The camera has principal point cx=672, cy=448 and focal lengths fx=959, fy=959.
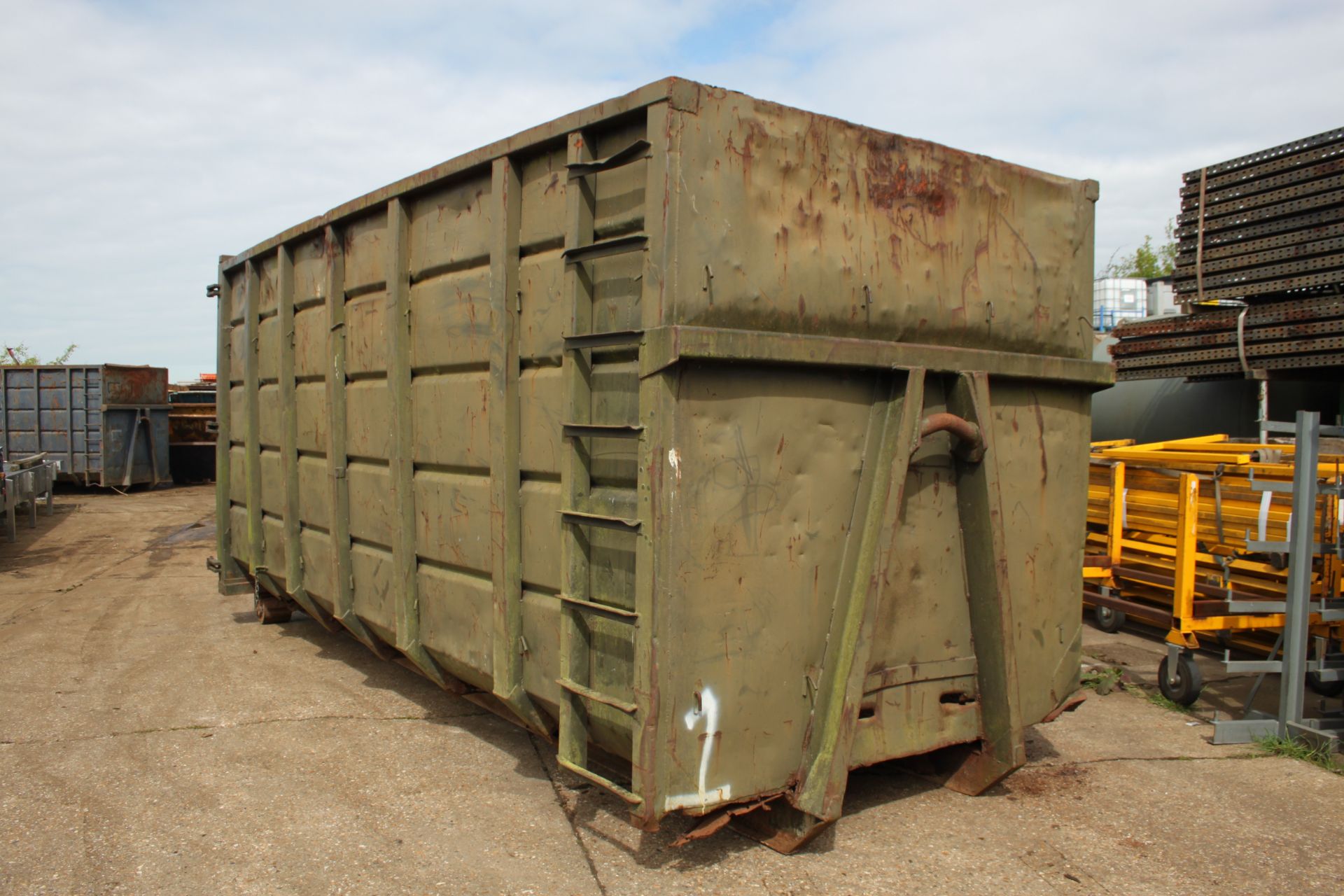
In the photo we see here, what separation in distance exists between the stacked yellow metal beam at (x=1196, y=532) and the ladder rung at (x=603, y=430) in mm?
3779

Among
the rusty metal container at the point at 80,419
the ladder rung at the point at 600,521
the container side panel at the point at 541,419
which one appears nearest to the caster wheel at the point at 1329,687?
the ladder rung at the point at 600,521

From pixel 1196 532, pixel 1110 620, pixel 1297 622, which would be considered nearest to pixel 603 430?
pixel 1297 622

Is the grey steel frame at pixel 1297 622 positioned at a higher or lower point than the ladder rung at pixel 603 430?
lower

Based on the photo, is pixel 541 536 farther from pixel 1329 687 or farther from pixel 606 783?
pixel 1329 687

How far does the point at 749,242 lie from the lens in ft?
11.0

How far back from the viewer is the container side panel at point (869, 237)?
3.29 m

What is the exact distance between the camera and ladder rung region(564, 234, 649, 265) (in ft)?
10.8

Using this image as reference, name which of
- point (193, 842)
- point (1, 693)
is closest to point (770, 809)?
point (193, 842)

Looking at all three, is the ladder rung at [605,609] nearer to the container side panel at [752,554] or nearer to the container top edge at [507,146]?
the container side panel at [752,554]

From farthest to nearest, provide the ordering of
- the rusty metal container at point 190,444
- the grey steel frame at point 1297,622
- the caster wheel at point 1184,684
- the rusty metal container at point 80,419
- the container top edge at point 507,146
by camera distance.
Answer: the rusty metal container at point 190,444
the rusty metal container at point 80,419
the caster wheel at point 1184,684
the grey steel frame at point 1297,622
the container top edge at point 507,146

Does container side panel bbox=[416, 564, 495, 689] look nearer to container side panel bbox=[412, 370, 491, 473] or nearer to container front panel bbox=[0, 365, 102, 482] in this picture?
container side panel bbox=[412, 370, 491, 473]

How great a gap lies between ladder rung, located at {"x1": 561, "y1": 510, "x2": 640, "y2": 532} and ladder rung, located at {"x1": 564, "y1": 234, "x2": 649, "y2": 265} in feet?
3.06

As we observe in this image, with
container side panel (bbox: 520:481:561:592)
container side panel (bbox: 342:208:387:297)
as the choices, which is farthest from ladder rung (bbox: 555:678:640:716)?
container side panel (bbox: 342:208:387:297)

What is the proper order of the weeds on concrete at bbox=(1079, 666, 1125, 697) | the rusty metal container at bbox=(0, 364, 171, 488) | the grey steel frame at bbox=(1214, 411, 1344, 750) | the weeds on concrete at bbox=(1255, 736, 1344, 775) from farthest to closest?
1. the rusty metal container at bbox=(0, 364, 171, 488)
2. the weeds on concrete at bbox=(1079, 666, 1125, 697)
3. the grey steel frame at bbox=(1214, 411, 1344, 750)
4. the weeds on concrete at bbox=(1255, 736, 1344, 775)
